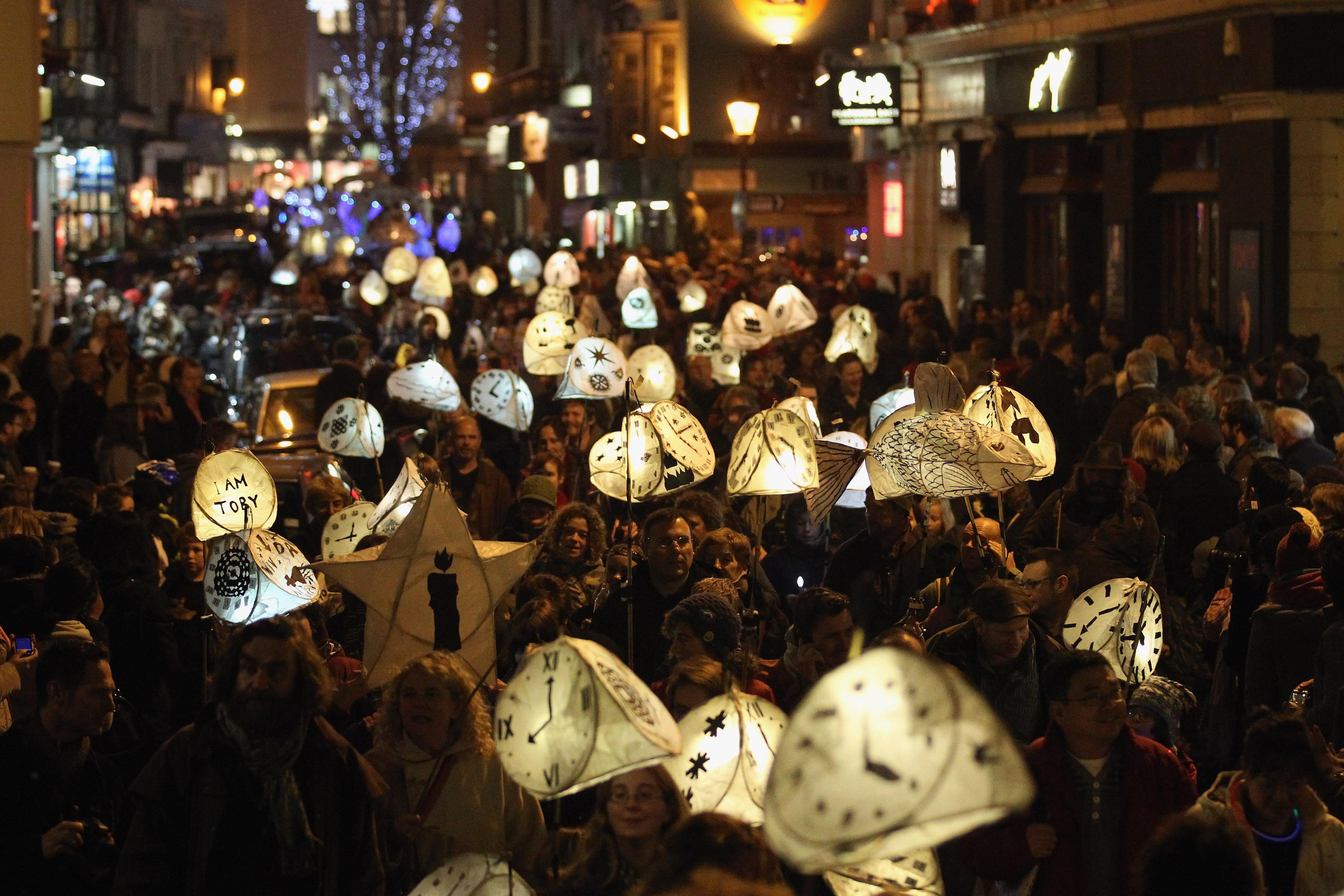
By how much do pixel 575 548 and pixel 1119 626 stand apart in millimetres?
2803

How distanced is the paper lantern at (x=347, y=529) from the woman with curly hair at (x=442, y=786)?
3442mm

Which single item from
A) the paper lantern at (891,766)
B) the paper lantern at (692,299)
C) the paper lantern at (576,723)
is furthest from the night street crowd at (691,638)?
the paper lantern at (692,299)

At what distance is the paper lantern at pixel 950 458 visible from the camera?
7.80 m

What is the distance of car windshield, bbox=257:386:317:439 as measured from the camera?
49.5 ft

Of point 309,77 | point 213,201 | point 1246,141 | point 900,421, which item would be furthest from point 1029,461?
point 309,77

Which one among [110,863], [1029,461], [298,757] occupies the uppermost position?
[1029,461]

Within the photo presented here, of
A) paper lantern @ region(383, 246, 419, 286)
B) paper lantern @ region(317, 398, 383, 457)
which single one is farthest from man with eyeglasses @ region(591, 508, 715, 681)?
paper lantern @ region(383, 246, 419, 286)

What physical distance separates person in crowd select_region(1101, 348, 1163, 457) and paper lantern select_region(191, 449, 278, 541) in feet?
17.9

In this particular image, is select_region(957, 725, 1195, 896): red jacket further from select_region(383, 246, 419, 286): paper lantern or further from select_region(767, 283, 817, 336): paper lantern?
select_region(383, 246, 419, 286): paper lantern

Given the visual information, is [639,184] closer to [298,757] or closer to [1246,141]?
[1246,141]

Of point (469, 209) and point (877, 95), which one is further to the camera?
point (469, 209)

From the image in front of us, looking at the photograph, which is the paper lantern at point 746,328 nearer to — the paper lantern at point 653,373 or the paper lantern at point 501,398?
the paper lantern at point 653,373

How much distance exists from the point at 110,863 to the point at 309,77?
373ft

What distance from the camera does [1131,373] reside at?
1252cm
